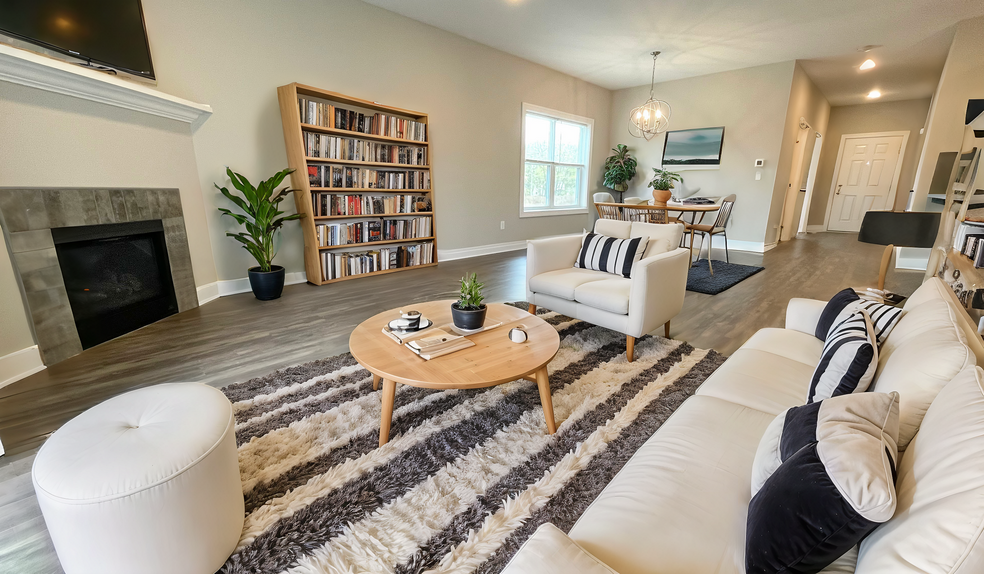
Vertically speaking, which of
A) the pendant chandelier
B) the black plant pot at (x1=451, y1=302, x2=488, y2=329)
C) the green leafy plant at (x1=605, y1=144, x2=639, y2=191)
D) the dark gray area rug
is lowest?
the dark gray area rug

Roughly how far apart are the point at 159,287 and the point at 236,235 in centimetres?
66

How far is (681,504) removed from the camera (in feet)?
2.68

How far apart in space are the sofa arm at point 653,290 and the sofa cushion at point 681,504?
1106mm

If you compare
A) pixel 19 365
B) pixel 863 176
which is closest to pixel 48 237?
pixel 19 365

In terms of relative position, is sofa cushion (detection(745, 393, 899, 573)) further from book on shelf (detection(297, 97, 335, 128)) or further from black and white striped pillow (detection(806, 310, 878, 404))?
book on shelf (detection(297, 97, 335, 128))

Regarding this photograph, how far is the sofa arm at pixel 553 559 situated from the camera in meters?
0.60

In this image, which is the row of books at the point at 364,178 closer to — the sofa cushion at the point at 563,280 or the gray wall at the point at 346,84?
the gray wall at the point at 346,84

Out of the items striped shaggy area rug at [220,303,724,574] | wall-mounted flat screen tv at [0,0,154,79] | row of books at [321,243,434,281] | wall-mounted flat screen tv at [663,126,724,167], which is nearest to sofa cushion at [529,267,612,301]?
striped shaggy area rug at [220,303,724,574]

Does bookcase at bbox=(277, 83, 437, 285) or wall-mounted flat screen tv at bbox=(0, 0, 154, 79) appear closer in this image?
wall-mounted flat screen tv at bbox=(0, 0, 154, 79)

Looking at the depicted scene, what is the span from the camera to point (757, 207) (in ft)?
19.9

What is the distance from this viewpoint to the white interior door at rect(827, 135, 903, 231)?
26.0ft

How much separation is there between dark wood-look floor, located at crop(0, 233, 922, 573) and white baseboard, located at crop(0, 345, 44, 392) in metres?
0.05

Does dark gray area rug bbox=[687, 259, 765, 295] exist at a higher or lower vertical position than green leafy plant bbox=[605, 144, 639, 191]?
lower

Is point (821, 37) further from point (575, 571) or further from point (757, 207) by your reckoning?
point (575, 571)
